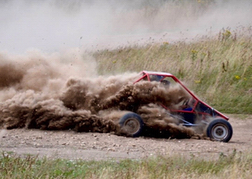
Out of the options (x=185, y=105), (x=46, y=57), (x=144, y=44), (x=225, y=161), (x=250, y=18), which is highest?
(x=250, y=18)

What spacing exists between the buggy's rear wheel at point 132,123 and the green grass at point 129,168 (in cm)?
309

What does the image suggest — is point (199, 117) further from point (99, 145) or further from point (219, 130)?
point (99, 145)

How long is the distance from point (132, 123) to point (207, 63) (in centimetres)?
922

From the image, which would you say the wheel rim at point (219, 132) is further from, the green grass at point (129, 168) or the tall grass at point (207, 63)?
the tall grass at point (207, 63)

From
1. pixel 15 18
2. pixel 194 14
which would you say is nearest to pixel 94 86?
pixel 15 18

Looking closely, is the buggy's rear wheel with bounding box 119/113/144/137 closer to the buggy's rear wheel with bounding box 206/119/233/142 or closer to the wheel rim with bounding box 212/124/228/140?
the buggy's rear wheel with bounding box 206/119/233/142

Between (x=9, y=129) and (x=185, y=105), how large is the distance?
4127mm

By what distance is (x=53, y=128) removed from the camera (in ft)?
38.5

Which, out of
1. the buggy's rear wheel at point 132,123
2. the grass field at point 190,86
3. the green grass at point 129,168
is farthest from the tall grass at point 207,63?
the green grass at point 129,168

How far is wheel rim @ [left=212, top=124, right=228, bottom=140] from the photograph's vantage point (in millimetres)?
11820

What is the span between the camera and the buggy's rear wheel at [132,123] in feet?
37.5

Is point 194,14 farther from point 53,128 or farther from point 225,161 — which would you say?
point 225,161

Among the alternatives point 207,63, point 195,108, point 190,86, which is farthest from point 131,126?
point 207,63

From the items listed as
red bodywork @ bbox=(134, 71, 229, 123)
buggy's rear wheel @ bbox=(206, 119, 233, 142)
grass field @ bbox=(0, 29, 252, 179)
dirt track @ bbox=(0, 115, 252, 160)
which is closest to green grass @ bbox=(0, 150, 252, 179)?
grass field @ bbox=(0, 29, 252, 179)
